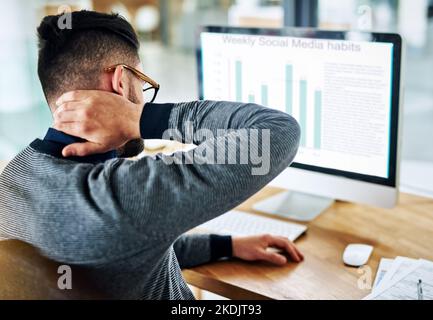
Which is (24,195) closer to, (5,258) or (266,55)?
(5,258)

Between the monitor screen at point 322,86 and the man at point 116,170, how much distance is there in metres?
0.39

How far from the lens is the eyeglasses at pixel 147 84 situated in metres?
1.06

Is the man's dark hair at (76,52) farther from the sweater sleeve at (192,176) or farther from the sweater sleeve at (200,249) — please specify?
the sweater sleeve at (200,249)

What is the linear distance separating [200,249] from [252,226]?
22 centimetres

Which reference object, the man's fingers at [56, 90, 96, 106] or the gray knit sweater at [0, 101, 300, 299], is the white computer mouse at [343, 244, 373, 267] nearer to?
the gray knit sweater at [0, 101, 300, 299]

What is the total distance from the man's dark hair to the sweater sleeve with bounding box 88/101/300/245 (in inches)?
4.6

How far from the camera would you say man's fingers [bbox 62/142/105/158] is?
0.98 m

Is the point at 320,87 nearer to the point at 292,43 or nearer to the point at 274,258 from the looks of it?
the point at 292,43

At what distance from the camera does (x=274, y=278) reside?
127 cm

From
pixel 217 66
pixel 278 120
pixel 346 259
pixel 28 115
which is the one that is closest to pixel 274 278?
pixel 346 259

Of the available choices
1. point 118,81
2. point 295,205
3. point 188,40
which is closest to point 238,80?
point 295,205

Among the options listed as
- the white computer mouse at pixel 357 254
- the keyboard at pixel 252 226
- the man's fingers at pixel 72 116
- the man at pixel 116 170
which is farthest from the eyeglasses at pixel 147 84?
the white computer mouse at pixel 357 254

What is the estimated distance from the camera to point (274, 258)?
1325 mm

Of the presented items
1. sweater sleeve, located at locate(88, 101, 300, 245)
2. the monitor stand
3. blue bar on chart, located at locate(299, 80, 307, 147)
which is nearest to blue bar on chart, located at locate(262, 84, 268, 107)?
blue bar on chart, located at locate(299, 80, 307, 147)
